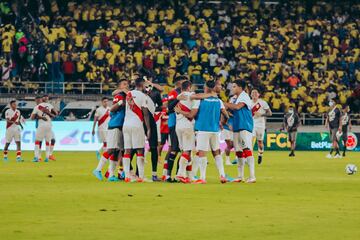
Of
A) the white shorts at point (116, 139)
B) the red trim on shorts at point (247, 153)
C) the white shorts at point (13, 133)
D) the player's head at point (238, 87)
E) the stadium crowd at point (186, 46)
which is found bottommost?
the white shorts at point (13, 133)

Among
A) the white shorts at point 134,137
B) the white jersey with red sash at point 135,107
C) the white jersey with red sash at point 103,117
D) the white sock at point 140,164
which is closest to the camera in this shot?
the white jersey with red sash at point 135,107

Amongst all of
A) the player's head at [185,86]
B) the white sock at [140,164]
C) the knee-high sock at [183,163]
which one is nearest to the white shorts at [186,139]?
the knee-high sock at [183,163]

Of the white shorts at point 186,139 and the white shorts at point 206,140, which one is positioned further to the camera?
the white shorts at point 186,139

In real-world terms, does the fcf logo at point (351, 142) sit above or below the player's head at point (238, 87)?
below

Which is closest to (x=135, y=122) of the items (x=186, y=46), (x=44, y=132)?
(x=44, y=132)

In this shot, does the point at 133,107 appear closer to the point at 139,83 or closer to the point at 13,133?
the point at 139,83

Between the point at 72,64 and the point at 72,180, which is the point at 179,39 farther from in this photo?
the point at 72,180

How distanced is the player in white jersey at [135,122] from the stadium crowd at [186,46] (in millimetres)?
27502

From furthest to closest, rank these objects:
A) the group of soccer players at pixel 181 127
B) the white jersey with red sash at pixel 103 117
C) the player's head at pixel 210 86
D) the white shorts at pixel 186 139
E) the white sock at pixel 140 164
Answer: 1. the white jersey with red sash at pixel 103 117
2. the white sock at pixel 140 164
3. the white shorts at pixel 186 139
4. the group of soccer players at pixel 181 127
5. the player's head at pixel 210 86

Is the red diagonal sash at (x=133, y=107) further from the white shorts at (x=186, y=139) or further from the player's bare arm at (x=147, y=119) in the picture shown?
the white shorts at (x=186, y=139)

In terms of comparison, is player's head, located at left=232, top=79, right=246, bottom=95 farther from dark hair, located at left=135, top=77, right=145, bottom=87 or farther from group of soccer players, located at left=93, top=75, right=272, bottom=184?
dark hair, located at left=135, top=77, right=145, bottom=87

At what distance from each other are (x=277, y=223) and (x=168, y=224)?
1.60 meters

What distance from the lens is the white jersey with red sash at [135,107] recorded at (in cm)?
2553

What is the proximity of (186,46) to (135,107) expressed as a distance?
32399 mm
